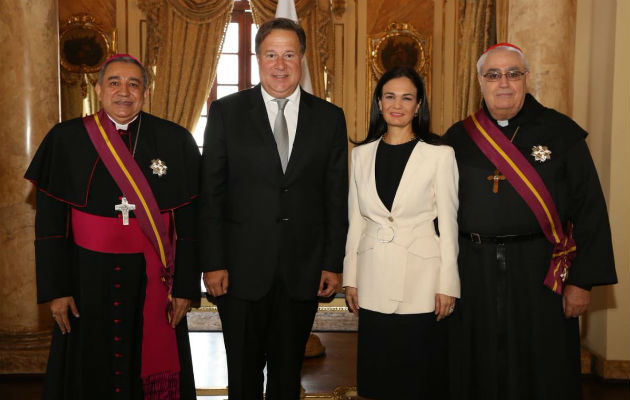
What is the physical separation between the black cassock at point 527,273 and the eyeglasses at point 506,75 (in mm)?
282

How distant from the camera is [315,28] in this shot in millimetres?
7207

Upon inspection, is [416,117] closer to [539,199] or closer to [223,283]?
[539,199]

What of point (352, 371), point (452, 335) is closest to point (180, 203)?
point (452, 335)

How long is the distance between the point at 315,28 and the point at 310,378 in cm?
412

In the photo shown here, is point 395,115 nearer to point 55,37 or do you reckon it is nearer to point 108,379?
point 108,379

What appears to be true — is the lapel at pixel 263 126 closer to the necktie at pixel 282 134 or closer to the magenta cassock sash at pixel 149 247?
the necktie at pixel 282 134

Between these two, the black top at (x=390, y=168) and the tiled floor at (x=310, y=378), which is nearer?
the black top at (x=390, y=168)

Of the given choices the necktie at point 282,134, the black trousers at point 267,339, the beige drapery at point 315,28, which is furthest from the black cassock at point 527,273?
the beige drapery at point 315,28

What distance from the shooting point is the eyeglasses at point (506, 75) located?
2.92 meters

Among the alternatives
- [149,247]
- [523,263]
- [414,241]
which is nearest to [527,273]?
[523,263]

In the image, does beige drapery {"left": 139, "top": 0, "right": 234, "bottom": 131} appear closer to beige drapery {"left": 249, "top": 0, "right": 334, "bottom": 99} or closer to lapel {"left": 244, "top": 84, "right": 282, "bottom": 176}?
beige drapery {"left": 249, "top": 0, "right": 334, "bottom": 99}

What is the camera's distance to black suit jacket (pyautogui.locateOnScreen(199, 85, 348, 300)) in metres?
2.72

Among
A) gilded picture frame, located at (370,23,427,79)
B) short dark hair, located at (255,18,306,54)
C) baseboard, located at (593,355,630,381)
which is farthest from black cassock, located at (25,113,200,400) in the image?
gilded picture frame, located at (370,23,427,79)

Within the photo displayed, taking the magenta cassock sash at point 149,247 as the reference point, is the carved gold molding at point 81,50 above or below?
above
